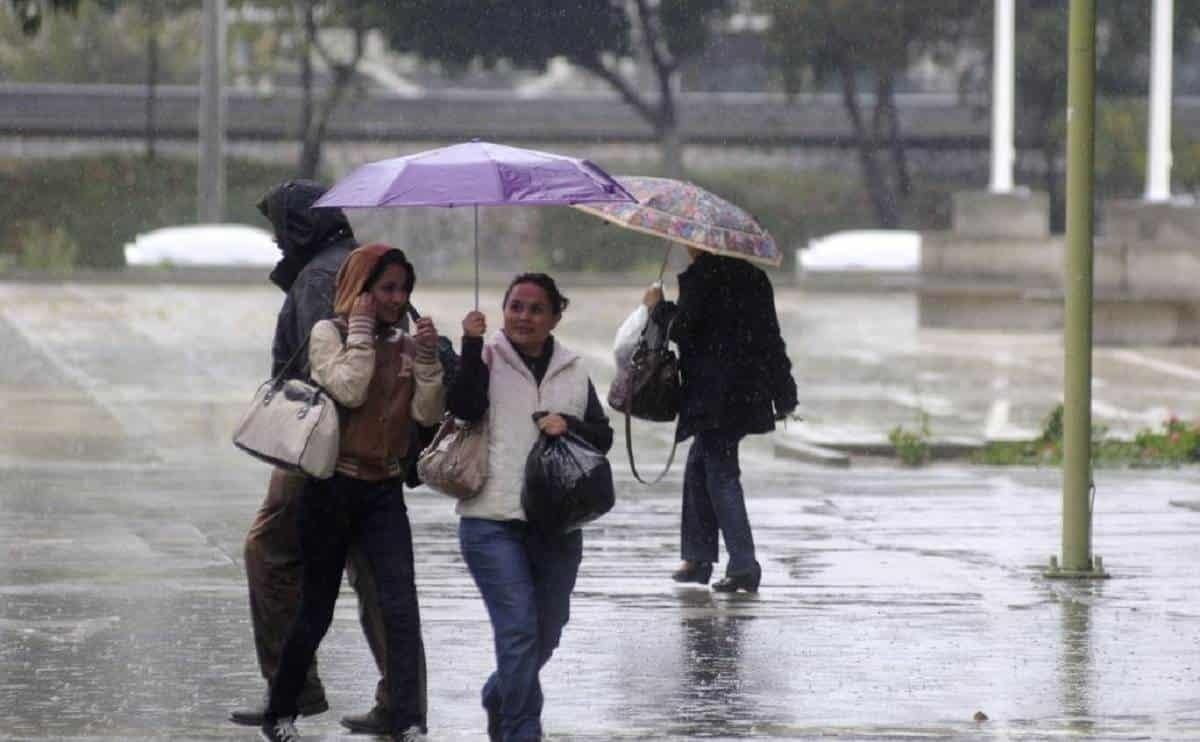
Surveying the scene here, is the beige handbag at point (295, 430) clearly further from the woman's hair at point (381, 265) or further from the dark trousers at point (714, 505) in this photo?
the dark trousers at point (714, 505)

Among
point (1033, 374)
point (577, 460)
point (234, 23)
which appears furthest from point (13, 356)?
point (234, 23)

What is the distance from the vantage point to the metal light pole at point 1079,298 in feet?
41.0

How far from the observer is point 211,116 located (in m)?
41.8

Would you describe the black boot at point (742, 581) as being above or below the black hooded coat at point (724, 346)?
below

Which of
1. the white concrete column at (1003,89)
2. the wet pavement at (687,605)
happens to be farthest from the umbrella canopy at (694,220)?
the white concrete column at (1003,89)

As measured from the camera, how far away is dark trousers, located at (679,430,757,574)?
40.1 feet

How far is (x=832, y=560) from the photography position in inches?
529

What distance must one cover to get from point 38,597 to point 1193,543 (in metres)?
5.97

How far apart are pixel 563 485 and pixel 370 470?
23.9 inches

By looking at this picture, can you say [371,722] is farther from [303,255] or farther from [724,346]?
[724,346]

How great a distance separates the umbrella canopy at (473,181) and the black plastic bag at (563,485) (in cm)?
78

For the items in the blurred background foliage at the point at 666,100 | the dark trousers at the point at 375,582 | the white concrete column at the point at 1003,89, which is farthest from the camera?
the blurred background foliage at the point at 666,100

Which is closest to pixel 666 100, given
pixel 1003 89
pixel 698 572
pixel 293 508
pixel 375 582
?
pixel 1003 89

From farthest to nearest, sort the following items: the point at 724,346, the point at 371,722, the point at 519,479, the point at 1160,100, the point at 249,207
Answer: the point at 249,207 < the point at 1160,100 < the point at 724,346 < the point at 371,722 < the point at 519,479
